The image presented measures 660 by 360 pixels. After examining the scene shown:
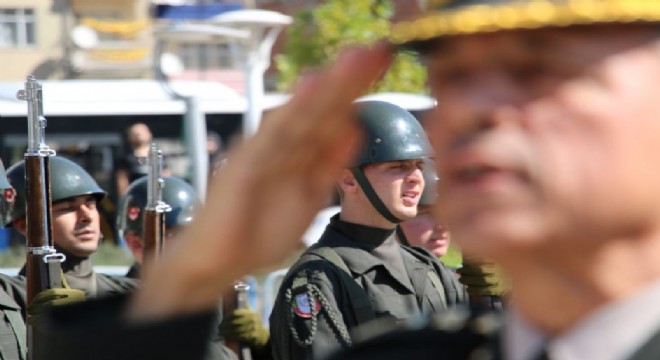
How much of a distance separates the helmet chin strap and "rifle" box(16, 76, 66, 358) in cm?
117

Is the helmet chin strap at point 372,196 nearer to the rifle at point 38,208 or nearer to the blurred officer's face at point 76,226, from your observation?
the rifle at point 38,208

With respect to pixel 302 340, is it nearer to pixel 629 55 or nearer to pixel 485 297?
pixel 485 297

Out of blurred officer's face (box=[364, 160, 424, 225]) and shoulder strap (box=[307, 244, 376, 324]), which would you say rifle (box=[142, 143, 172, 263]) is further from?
shoulder strap (box=[307, 244, 376, 324])

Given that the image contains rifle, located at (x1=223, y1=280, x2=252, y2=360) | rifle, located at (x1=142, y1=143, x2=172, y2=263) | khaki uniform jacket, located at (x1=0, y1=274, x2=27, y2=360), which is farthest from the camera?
rifle, located at (x1=142, y1=143, x2=172, y2=263)

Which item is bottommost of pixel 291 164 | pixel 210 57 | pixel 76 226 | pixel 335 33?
pixel 76 226

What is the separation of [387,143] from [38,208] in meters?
1.36

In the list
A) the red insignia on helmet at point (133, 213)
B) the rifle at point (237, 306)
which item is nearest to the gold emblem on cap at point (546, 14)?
the rifle at point (237, 306)

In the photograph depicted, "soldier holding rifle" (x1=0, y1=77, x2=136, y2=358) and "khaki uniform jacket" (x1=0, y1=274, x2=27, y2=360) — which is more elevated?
"soldier holding rifle" (x1=0, y1=77, x2=136, y2=358)

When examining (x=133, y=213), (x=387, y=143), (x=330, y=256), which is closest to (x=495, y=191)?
(x=330, y=256)

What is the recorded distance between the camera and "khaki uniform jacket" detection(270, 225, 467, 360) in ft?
16.8

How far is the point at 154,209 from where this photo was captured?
7.30 m

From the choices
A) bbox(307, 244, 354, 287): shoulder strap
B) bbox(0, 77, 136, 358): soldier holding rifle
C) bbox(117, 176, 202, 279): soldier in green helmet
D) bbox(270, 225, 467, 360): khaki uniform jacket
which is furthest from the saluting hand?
bbox(117, 176, 202, 279): soldier in green helmet

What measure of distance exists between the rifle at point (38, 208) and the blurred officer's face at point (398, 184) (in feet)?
4.05

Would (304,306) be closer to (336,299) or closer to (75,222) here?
(336,299)
